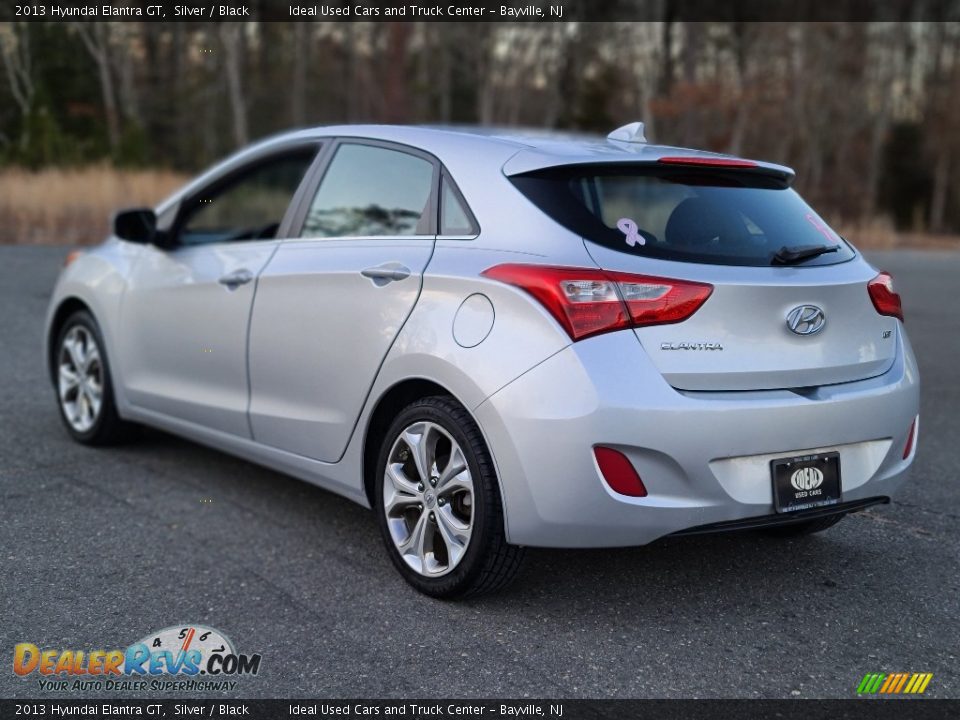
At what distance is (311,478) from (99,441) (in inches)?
74.1

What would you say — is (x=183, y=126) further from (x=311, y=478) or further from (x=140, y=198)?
(x=311, y=478)

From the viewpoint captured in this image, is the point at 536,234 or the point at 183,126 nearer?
the point at 536,234

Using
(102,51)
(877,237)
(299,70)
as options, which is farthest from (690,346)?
(299,70)

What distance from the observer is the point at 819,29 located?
4106 centimetres

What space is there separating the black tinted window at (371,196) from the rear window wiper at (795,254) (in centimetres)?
123

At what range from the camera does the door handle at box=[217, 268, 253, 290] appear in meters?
4.58

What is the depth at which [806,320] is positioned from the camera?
11.4ft

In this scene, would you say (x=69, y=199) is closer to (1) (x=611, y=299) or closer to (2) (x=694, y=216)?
(2) (x=694, y=216)

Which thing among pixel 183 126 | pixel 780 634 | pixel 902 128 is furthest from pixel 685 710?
pixel 902 128

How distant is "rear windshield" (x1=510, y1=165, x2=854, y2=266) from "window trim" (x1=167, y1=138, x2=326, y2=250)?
1.29 meters

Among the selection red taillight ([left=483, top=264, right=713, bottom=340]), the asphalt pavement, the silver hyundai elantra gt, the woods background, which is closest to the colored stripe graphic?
the asphalt pavement

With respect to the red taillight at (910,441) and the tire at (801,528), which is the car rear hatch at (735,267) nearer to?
the red taillight at (910,441)

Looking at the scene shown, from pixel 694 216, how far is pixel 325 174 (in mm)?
1652

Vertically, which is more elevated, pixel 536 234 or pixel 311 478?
pixel 536 234
